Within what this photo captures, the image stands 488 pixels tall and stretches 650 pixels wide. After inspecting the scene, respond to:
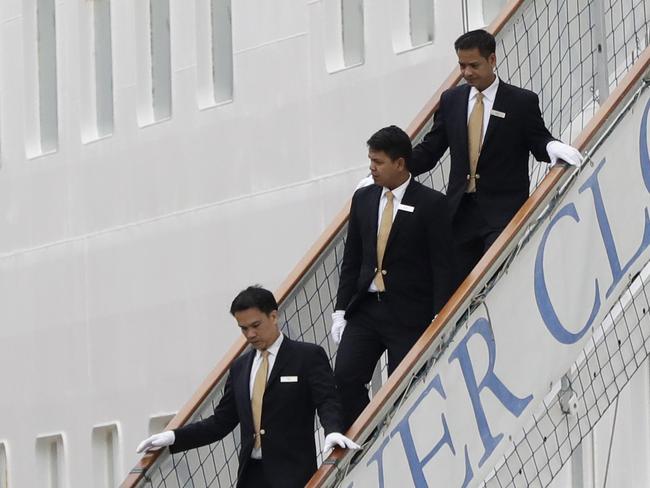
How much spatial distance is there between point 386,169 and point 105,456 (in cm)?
988

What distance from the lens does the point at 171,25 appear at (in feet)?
57.3

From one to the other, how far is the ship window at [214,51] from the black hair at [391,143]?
857 cm

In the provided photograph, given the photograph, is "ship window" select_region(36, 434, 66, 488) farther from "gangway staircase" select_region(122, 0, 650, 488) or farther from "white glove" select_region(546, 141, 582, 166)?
"white glove" select_region(546, 141, 582, 166)

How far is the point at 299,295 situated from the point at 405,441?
5.81 feet

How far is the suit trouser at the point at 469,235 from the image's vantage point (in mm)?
8750

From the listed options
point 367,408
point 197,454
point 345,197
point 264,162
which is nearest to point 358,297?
point 367,408

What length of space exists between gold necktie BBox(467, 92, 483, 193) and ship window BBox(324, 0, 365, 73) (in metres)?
6.77

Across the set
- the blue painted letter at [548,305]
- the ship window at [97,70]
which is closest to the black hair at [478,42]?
the blue painted letter at [548,305]

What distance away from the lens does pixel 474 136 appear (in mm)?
8828

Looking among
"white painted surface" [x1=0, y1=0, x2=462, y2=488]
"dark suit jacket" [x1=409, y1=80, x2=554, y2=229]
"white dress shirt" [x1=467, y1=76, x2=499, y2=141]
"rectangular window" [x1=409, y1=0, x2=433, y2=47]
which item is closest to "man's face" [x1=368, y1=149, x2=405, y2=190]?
"dark suit jacket" [x1=409, y1=80, x2=554, y2=229]

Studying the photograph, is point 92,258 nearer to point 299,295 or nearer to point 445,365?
point 299,295

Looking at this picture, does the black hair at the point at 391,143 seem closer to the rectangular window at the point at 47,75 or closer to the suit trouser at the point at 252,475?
the suit trouser at the point at 252,475

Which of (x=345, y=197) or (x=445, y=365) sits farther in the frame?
(x=345, y=197)

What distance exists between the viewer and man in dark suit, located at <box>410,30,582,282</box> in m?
8.70
